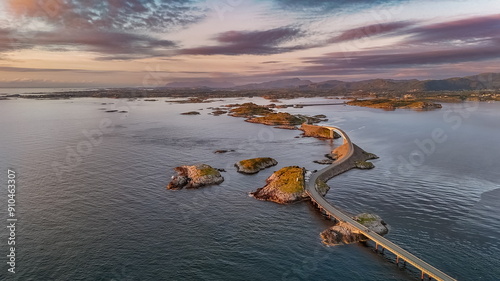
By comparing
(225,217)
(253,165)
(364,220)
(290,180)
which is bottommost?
(225,217)

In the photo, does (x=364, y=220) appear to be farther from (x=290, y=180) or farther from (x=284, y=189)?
(x=290, y=180)

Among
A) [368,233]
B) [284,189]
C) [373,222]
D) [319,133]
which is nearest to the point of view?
[368,233]

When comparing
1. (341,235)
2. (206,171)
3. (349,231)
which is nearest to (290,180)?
(206,171)

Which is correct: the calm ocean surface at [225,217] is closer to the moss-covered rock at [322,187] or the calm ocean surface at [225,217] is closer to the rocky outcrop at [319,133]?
the moss-covered rock at [322,187]

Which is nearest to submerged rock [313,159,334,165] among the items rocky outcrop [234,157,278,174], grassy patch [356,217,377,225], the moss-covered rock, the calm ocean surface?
the calm ocean surface

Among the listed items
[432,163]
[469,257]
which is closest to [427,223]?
[469,257]

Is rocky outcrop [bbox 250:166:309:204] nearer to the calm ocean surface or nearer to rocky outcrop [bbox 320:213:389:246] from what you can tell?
the calm ocean surface
